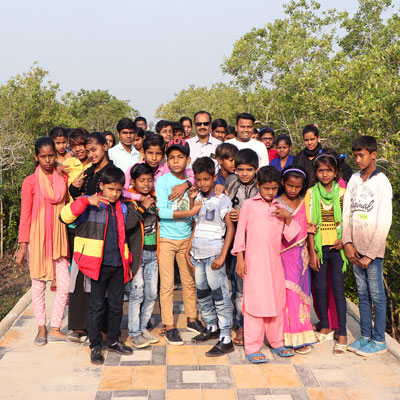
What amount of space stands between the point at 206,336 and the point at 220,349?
1.18ft

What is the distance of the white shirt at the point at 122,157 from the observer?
5.71 m

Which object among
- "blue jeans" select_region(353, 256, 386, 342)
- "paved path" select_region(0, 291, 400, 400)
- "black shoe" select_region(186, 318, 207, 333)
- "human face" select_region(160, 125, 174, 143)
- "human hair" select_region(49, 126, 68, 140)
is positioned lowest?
"paved path" select_region(0, 291, 400, 400)

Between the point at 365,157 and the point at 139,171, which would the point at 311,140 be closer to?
the point at 365,157

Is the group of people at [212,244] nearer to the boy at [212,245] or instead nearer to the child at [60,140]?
the boy at [212,245]

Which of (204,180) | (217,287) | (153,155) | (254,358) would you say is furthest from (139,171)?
(254,358)

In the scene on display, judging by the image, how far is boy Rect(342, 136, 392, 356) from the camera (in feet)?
13.3

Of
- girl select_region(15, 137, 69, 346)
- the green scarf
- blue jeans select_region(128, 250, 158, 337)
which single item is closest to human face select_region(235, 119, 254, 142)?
the green scarf

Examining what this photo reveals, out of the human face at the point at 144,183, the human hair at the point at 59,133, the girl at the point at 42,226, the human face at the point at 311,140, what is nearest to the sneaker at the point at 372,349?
the human face at the point at 311,140

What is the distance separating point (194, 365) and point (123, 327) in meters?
1.15

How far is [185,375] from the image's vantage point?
3.82m

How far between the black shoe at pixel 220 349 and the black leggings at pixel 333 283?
40.1 inches

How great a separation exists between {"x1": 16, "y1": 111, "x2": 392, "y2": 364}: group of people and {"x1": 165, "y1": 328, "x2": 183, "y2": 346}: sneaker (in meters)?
0.01

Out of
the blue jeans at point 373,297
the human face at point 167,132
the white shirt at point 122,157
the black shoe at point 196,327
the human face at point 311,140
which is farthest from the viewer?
the human face at point 167,132

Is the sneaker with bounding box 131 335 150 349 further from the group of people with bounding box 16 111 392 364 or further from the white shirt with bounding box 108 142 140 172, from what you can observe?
the white shirt with bounding box 108 142 140 172
